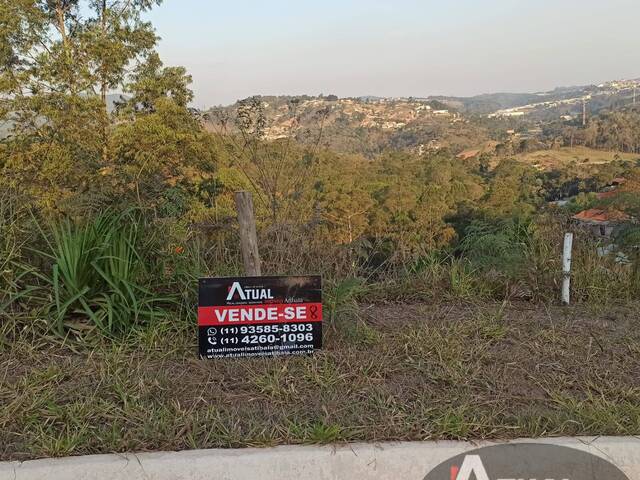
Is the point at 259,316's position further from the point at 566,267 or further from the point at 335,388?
the point at 566,267

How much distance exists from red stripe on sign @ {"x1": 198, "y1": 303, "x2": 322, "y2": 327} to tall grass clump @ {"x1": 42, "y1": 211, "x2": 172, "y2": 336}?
0.51 metres

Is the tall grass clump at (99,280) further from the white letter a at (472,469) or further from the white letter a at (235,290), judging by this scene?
the white letter a at (472,469)

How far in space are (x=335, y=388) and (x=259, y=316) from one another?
2.11ft

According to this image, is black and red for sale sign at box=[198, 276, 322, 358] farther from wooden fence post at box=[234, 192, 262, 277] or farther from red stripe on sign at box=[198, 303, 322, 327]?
wooden fence post at box=[234, 192, 262, 277]

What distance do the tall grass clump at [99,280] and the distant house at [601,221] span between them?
3.63m

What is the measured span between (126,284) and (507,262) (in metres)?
2.89

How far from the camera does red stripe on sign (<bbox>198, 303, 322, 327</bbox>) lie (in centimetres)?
321

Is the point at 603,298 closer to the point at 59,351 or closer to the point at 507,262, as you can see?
the point at 507,262

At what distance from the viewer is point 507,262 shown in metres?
4.48

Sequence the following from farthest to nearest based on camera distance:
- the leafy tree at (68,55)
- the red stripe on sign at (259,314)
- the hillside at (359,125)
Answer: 1. the leafy tree at (68,55)
2. the hillside at (359,125)
3. the red stripe on sign at (259,314)

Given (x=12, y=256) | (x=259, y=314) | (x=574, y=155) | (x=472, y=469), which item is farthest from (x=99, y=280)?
(x=574, y=155)

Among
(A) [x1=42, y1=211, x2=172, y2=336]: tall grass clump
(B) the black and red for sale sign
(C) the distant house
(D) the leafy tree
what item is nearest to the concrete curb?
(B) the black and red for sale sign

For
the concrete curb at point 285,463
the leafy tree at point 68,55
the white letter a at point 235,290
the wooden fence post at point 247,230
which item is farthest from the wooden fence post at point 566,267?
the leafy tree at point 68,55

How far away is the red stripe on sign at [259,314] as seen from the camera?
10.5 feet
